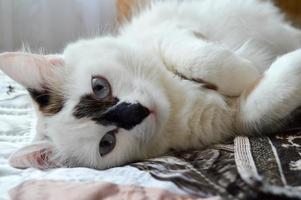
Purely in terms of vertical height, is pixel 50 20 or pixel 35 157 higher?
pixel 50 20

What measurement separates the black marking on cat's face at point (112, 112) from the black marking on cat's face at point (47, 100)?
0.08 metres

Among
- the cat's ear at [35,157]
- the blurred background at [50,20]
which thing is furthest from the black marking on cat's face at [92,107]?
the blurred background at [50,20]

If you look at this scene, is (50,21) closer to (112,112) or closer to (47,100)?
(47,100)

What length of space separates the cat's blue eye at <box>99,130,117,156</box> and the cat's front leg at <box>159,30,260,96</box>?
0.23 meters

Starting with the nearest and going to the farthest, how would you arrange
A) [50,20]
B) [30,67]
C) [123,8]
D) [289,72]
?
[289,72] → [30,67] → [123,8] → [50,20]

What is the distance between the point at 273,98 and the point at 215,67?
0.48 feet

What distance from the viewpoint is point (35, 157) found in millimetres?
993

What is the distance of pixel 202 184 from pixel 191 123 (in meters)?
0.36

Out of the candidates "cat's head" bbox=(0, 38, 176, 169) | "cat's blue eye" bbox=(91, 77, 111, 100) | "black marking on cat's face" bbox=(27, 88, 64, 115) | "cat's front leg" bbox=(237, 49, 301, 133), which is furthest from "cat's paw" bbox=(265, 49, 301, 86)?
"black marking on cat's face" bbox=(27, 88, 64, 115)

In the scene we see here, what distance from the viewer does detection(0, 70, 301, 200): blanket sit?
1.86 feet

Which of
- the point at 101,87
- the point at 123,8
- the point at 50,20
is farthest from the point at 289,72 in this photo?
the point at 50,20

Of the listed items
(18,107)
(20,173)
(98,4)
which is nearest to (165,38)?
(20,173)

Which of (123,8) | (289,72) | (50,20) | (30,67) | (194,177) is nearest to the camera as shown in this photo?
(194,177)

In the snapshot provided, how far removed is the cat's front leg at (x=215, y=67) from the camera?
990 millimetres
